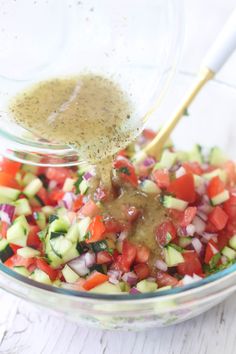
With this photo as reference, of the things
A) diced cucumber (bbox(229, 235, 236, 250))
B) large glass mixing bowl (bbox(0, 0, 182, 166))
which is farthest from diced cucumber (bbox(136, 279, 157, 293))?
large glass mixing bowl (bbox(0, 0, 182, 166))

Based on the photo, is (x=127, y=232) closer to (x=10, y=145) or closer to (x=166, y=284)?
(x=166, y=284)

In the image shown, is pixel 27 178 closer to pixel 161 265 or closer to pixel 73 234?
pixel 73 234

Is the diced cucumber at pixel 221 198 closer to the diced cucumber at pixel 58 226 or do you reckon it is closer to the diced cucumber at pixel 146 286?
the diced cucumber at pixel 146 286

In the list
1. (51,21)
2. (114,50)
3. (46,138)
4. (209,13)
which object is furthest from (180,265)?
(209,13)

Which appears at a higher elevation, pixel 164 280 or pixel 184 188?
pixel 184 188

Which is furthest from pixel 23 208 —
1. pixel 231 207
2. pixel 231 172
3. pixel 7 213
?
pixel 231 172

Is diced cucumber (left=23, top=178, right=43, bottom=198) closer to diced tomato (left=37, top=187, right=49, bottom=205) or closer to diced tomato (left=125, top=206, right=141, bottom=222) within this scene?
diced tomato (left=37, top=187, right=49, bottom=205)

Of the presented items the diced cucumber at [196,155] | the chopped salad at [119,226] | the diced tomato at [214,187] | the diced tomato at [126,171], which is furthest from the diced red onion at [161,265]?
the diced cucumber at [196,155]
